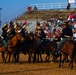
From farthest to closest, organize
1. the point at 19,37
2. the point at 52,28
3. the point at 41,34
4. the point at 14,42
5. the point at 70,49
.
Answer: the point at 52,28 → the point at 41,34 → the point at 14,42 → the point at 19,37 → the point at 70,49

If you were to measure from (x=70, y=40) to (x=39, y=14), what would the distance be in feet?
106

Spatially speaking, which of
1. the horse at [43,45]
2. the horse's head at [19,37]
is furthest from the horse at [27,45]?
the horse's head at [19,37]

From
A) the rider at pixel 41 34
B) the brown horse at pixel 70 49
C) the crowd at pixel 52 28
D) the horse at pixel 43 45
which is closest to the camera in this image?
the brown horse at pixel 70 49

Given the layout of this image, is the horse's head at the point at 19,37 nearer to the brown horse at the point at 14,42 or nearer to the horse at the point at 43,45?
the brown horse at the point at 14,42

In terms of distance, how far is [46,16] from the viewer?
164ft

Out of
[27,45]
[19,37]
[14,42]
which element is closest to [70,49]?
[19,37]

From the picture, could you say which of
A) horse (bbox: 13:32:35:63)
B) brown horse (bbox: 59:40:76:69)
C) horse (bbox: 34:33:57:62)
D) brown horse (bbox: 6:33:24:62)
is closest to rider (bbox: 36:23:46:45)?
horse (bbox: 34:33:57:62)

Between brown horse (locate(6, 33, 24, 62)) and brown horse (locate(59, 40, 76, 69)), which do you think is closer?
brown horse (locate(59, 40, 76, 69))

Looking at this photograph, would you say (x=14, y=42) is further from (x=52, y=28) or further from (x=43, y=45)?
(x=52, y=28)

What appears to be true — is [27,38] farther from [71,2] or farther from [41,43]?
[71,2]

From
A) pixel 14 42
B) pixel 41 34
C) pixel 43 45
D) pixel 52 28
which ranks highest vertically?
pixel 41 34

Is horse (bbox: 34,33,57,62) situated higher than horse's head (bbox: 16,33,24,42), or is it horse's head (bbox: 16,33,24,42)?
horse's head (bbox: 16,33,24,42)

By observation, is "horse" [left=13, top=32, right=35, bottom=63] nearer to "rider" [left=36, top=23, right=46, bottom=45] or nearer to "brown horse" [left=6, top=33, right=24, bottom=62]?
"brown horse" [left=6, top=33, right=24, bottom=62]

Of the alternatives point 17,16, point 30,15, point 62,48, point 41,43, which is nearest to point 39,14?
point 30,15
